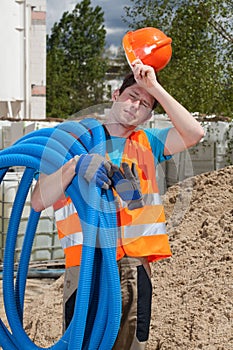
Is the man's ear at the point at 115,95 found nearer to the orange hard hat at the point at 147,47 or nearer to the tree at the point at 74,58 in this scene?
the orange hard hat at the point at 147,47

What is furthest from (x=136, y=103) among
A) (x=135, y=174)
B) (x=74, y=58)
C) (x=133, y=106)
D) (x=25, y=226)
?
(x=74, y=58)

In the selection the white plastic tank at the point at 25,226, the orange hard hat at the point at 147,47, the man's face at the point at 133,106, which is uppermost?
the orange hard hat at the point at 147,47

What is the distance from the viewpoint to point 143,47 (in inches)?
93.8

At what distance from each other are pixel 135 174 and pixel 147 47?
420mm

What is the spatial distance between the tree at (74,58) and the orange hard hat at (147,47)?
76.1 ft

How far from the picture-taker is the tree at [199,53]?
701 centimetres

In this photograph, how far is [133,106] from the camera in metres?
2.39

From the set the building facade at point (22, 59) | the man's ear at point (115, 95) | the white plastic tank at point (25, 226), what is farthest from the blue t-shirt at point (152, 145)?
the building facade at point (22, 59)

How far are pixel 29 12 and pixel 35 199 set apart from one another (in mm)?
14432

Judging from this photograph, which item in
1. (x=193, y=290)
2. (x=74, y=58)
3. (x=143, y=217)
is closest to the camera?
(x=143, y=217)

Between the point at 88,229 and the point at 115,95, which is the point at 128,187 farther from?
the point at 115,95

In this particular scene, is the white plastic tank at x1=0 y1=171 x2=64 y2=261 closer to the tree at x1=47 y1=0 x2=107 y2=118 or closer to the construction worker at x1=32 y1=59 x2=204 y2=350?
the construction worker at x1=32 y1=59 x2=204 y2=350

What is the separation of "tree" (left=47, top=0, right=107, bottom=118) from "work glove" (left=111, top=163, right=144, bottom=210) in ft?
76.4

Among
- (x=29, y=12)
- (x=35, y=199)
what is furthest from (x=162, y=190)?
(x=29, y=12)
